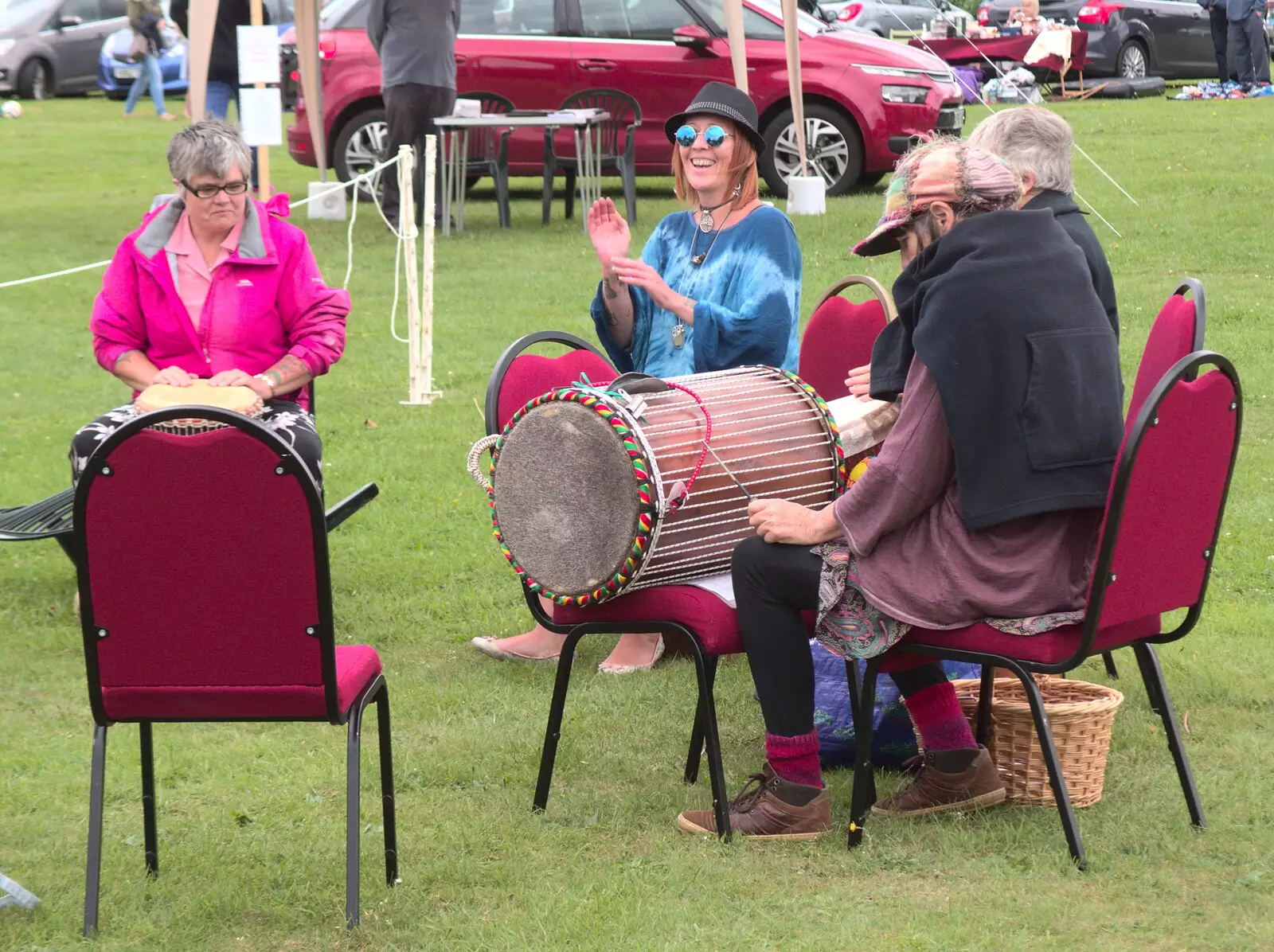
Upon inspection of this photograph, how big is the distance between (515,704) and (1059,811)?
1.66 metres

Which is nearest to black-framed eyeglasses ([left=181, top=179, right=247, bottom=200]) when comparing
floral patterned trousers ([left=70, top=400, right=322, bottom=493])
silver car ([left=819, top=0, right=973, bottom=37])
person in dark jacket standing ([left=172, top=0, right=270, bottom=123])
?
floral patterned trousers ([left=70, top=400, right=322, bottom=493])

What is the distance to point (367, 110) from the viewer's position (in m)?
13.3

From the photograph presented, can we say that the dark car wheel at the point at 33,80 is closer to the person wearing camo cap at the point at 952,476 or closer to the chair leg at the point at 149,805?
the chair leg at the point at 149,805

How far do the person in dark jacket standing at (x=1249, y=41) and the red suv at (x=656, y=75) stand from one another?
5768 mm

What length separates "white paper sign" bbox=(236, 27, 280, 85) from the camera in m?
8.09

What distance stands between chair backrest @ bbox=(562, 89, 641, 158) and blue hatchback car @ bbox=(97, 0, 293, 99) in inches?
402

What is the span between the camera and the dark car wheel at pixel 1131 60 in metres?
20.7

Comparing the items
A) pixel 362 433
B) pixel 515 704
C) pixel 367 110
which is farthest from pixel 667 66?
pixel 515 704

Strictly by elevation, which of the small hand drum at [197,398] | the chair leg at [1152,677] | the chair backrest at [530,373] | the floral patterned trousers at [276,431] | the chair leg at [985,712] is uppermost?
the chair backrest at [530,373]

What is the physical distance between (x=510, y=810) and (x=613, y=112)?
9433mm

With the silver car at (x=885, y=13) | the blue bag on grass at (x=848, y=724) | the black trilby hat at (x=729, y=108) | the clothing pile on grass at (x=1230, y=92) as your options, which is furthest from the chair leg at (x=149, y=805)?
the silver car at (x=885, y=13)

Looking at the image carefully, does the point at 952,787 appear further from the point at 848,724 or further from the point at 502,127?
the point at 502,127

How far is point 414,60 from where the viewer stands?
1163cm

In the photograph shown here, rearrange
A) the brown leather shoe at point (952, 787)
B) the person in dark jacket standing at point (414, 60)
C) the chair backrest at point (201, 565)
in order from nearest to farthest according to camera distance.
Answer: the chair backrest at point (201, 565)
the brown leather shoe at point (952, 787)
the person in dark jacket standing at point (414, 60)
